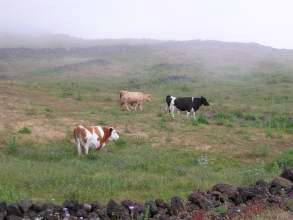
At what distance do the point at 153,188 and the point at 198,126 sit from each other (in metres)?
10.4

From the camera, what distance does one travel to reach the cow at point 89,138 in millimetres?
13844

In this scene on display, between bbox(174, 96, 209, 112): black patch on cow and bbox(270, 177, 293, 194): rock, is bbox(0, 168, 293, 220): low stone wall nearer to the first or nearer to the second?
bbox(270, 177, 293, 194): rock

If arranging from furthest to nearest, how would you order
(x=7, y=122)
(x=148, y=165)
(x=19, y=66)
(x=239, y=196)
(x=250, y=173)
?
(x=19, y=66)
(x=7, y=122)
(x=148, y=165)
(x=250, y=173)
(x=239, y=196)

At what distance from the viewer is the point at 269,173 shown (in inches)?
471

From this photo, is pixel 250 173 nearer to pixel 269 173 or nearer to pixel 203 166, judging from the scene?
pixel 269 173

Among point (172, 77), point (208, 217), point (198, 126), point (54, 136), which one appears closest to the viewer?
point (208, 217)

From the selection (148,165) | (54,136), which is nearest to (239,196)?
(148,165)

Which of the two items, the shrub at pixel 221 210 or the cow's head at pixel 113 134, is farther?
the cow's head at pixel 113 134

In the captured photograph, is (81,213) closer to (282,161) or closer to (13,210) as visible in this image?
(13,210)

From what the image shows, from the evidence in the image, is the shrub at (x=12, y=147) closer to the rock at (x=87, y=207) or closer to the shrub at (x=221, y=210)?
the rock at (x=87, y=207)

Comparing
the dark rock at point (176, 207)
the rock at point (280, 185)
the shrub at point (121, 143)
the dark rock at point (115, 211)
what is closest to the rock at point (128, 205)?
the dark rock at point (115, 211)

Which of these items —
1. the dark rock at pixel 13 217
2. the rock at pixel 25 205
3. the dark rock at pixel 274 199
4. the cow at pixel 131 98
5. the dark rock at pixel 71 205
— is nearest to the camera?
the dark rock at pixel 13 217

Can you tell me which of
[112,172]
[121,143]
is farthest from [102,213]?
[121,143]

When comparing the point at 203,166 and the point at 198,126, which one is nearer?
the point at 203,166
